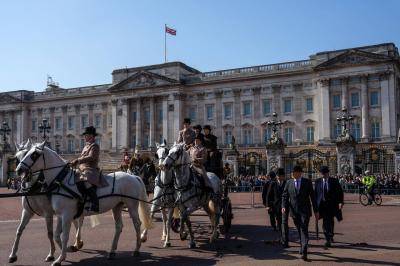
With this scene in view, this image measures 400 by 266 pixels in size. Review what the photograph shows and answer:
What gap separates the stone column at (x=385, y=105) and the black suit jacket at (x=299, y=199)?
47.5 metres

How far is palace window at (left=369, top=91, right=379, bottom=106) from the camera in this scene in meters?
55.2

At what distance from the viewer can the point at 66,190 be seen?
9.22 metres

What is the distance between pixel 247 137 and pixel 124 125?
20.1m

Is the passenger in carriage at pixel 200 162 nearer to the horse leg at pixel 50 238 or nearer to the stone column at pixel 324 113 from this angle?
the horse leg at pixel 50 238

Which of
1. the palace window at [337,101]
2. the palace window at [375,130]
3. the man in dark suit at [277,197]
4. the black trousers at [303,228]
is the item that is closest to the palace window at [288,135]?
the palace window at [337,101]

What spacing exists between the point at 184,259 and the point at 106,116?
66982 millimetres

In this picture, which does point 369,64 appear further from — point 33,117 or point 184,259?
point 33,117

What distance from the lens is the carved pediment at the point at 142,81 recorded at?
67.9m

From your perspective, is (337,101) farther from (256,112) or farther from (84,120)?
(84,120)

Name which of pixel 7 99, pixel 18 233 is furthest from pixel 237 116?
pixel 18 233

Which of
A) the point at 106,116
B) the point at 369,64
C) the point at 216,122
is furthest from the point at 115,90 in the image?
the point at 369,64

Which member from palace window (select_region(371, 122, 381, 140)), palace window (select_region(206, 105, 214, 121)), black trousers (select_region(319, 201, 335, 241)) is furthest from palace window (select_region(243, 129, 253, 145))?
black trousers (select_region(319, 201, 335, 241))

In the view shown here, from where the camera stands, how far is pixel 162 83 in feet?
224

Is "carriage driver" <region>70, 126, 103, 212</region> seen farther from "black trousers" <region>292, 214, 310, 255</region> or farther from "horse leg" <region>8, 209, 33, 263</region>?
"black trousers" <region>292, 214, 310, 255</region>
